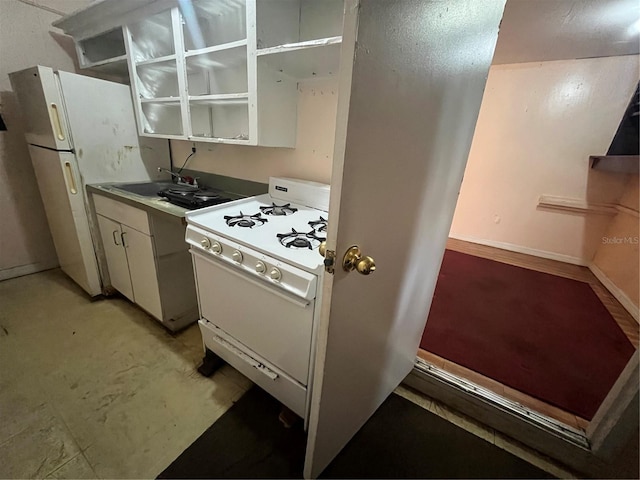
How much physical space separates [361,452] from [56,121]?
8.11 feet

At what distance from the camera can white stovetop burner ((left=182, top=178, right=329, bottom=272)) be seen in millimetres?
968

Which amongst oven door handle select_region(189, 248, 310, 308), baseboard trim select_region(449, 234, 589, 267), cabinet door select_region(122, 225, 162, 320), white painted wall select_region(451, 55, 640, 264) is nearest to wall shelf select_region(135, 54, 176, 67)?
cabinet door select_region(122, 225, 162, 320)

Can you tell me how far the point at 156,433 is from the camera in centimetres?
117

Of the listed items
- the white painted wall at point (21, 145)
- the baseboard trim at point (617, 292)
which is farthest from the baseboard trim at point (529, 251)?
the white painted wall at point (21, 145)

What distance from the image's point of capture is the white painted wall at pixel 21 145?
Answer: 187 cm

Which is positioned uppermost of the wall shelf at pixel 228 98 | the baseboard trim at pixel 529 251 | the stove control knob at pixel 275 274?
the wall shelf at pixel 228 98

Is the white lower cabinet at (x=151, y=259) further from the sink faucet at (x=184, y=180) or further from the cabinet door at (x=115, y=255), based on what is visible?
the sink faucet at (x=184, y=180)

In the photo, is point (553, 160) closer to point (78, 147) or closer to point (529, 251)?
point (529, 251)

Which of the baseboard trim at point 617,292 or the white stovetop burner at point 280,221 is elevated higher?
the white stovetop burner at point 280,221

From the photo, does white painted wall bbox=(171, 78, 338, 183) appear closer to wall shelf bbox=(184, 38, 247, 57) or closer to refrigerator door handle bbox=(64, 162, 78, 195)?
wall shelf bbox=(184, 38, 247, 57)

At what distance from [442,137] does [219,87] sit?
152 cm

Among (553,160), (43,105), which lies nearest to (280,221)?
(43,105)

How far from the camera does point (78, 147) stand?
5.55 feet

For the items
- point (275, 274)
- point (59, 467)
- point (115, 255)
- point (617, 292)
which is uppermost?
point (275, 274)
